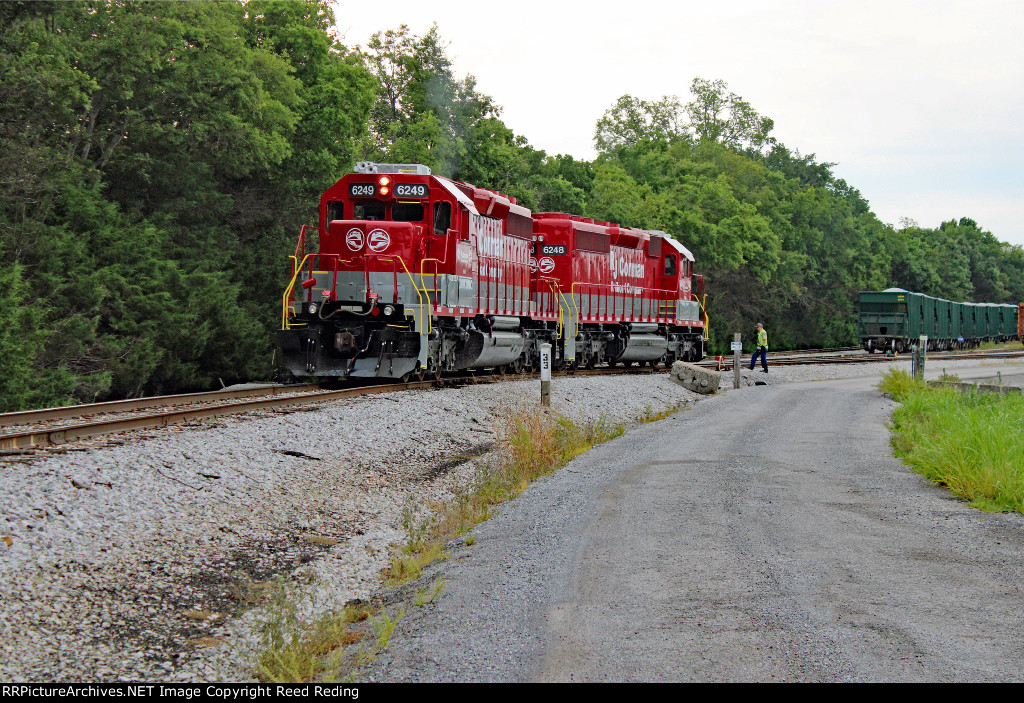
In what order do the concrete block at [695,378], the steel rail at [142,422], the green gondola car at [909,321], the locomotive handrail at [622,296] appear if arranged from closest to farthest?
the steel rail at [142,422], the locomotive handrail at [622,296], the concrete block at [695,378], the green gondola car at [909,321]

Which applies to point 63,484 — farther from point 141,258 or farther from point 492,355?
point 141,258

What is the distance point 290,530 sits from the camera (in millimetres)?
9711

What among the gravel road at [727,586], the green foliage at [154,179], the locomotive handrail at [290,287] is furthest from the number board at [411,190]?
the green foliage at [154,179]

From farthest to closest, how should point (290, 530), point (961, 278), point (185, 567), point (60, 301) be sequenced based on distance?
point (961, 278)
point (60, 301)
point (290, 530)
point (185, 567)

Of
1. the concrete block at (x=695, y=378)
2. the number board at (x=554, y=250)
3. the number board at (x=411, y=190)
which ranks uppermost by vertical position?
the number board at (x=411, y=190)

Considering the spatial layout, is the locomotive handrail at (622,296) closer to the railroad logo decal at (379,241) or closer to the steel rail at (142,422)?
the railroad logo decal at (379,241)

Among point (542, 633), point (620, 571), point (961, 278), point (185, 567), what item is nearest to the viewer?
point (542, 633)

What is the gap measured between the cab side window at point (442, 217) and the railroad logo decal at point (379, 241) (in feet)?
3.60

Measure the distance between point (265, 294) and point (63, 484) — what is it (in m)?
27.3

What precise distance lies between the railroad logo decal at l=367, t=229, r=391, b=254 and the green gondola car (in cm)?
3597

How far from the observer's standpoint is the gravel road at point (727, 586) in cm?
521

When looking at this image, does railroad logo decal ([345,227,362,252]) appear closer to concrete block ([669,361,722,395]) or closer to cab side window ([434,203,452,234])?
cab side window ([434,203,452,234])

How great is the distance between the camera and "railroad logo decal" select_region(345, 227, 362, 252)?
19062 millimetres
